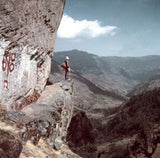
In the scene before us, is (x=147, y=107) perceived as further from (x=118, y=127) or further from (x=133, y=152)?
(x=133, y=152)

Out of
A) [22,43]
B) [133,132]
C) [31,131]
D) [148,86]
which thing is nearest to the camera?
[31,131]

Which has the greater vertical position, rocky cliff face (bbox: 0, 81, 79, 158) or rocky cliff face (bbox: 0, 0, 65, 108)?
rocky cliff face (bbox: 0, 0, 65, 108)

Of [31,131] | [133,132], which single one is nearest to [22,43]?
[31,131]

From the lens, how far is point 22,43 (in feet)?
19.0

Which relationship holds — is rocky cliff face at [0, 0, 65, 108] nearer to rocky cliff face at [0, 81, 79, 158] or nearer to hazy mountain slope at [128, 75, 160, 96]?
rocky cliff face at [0, 81, 79, 158]

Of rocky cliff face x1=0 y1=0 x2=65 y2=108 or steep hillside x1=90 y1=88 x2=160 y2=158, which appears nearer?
rocky cliff face x1=0 y1=0 x2=65 y2=108

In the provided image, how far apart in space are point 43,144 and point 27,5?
4.78m

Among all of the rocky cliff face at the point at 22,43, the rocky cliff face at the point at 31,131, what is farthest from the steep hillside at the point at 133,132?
the rocky cliff face at the point at 22,43

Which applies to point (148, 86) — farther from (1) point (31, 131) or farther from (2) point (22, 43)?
(1) point (31, 131)

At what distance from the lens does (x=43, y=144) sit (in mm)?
5391

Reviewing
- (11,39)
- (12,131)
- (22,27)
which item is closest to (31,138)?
(12,131)

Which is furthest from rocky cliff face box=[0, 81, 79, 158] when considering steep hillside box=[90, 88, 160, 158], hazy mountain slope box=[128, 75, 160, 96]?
hazy mountain slope box=[128, 75, 160, 96]

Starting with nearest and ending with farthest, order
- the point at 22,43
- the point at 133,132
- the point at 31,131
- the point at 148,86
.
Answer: the point at 31,131, the point at 22,43, the point at 133,132, the point at 148,86

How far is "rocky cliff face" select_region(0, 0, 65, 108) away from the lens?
498 centimetres
